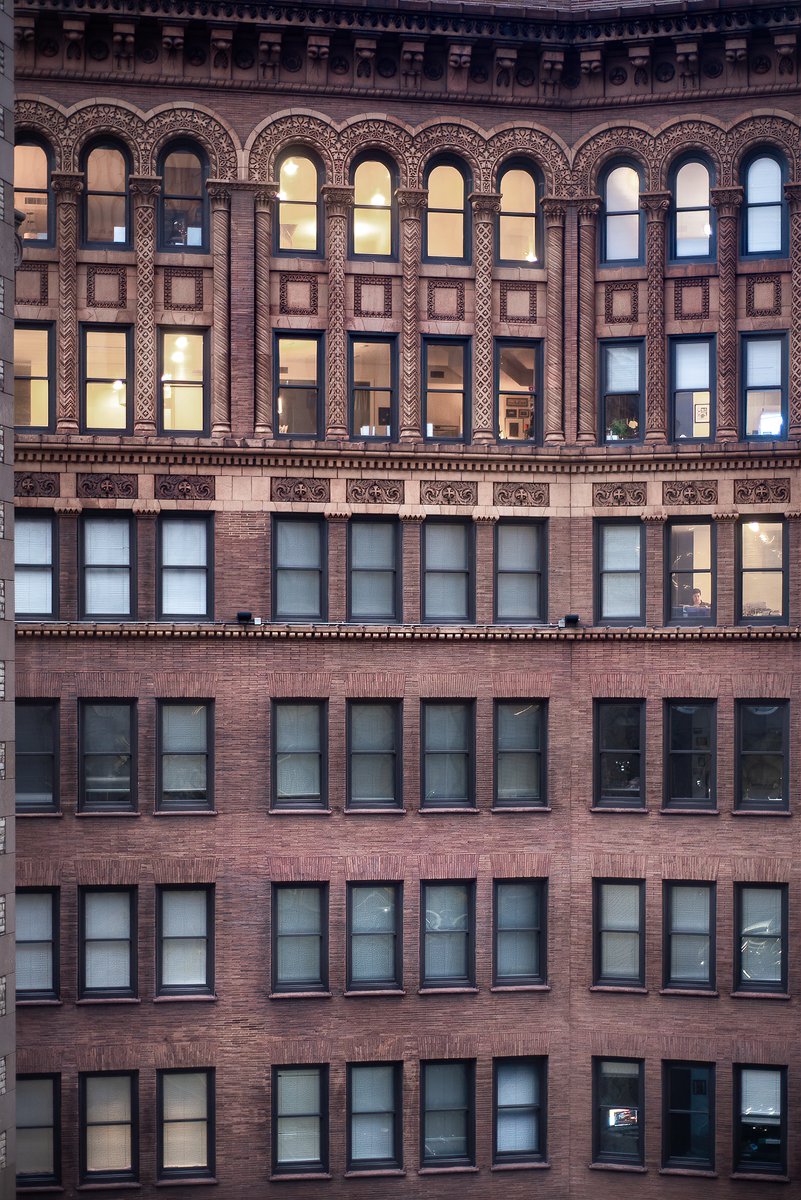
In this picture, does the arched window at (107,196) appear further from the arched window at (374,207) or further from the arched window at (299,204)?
the arched window at (374,207)

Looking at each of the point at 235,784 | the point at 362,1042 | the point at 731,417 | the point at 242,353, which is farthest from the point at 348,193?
the point at 362,1042

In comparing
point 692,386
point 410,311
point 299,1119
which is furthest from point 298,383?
point 299,1119

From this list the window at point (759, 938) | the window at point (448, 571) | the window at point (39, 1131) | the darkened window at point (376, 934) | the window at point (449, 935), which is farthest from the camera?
the window at point (448, 571)

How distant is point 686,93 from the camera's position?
92.7 ft

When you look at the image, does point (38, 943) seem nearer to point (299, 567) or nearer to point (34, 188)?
point (299, 567)

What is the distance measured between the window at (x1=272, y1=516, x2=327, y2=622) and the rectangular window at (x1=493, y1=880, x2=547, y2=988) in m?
6.72

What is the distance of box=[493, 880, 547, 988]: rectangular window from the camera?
28.5 metres

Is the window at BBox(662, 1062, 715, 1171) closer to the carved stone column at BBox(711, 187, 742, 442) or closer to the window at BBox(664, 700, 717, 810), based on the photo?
the window at BBox(664, 700, 717, 810)

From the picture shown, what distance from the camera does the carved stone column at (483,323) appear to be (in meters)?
28.3

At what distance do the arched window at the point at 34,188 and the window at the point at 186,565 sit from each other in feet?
19.8

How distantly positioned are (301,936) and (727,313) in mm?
14721

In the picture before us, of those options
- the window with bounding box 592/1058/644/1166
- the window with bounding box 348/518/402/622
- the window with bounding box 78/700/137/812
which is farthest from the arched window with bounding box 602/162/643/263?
the window with bounding box 592/1058/644/1166

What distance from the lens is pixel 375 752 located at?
28.2 metres

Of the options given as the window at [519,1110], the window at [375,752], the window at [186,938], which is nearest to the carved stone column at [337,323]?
the window at [375,752]
